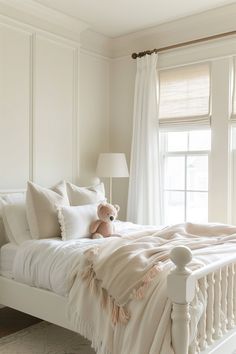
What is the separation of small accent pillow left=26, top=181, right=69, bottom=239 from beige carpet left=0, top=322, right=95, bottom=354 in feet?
2.38

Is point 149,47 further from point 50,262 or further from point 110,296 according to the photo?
point 110,296

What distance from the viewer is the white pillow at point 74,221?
2.94 meters

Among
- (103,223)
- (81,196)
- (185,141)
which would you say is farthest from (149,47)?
(103,223)

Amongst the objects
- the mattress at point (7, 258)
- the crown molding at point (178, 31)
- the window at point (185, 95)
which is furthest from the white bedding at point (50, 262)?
the crown molding at point (178, 31)

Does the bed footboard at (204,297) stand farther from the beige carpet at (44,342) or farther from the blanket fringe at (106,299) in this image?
the beige carpet at (44,342)

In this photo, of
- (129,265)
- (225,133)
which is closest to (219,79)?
(225,133)

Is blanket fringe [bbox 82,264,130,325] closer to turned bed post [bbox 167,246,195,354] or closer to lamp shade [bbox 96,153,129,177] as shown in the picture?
turned bed post [bbox 167,246,195,354]

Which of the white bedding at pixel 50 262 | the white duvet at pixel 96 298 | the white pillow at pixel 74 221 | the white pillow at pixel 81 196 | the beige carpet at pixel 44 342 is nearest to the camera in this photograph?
the white duvet at pixel 96 298

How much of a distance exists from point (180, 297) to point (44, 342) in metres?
1.46

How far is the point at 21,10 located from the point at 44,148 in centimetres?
129

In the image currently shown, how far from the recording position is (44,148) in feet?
12.6

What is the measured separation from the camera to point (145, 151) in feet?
14.1

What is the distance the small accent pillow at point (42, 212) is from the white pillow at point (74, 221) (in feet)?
0.28

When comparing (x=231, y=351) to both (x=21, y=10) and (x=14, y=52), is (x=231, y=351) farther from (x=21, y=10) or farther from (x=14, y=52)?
(x=21, y=10)
